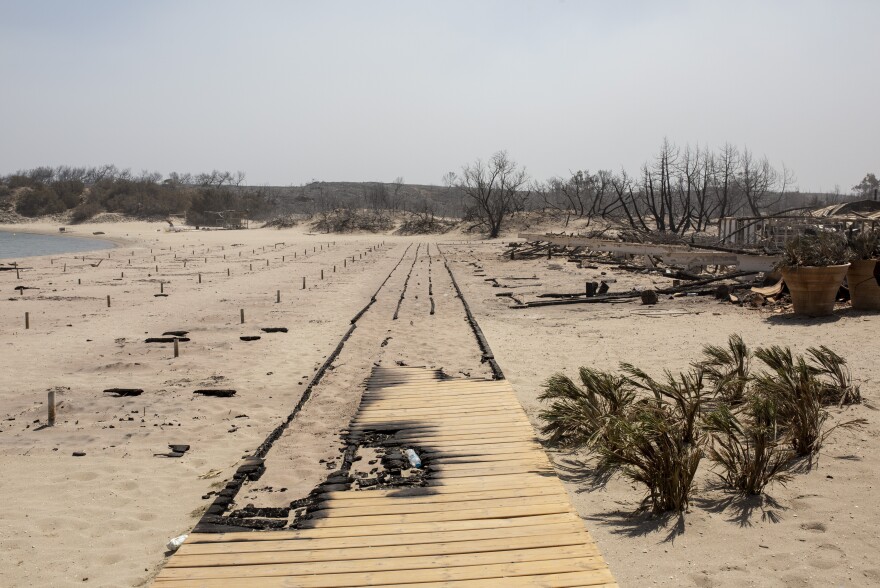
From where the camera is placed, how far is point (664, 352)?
8.80 m

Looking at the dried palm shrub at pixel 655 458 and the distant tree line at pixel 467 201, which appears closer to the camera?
the dried palm shrub at pixel 655 458

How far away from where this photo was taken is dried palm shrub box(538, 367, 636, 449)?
5.38m

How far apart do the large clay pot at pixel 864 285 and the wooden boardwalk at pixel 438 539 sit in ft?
23.8

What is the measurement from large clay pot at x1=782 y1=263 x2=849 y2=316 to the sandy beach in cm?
44

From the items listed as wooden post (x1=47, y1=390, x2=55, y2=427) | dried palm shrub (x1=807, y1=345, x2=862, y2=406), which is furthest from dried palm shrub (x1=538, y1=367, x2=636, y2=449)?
wooden post (x1=47, y1=390, x2=55, y2=427)

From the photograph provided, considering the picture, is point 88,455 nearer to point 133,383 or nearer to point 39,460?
point 39,460

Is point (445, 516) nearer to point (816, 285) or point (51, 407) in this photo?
point (51, 407)

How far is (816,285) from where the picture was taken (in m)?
10.0

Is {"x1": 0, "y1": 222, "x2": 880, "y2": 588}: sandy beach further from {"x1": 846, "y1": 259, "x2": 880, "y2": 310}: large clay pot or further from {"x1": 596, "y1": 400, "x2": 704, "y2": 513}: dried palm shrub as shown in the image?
{"x1": 846, "y1": 259, "x2": 880, "y2": 310}: large clay pot

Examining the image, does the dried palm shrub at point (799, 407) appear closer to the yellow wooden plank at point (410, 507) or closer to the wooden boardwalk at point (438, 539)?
the wooden boardwalk at point (438, 539)

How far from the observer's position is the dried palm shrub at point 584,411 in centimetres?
538

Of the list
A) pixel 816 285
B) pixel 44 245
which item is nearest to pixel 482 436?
pixel 816 285

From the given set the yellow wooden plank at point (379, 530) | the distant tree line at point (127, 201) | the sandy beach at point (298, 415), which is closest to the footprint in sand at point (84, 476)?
the sandy beach at point (298, 415)

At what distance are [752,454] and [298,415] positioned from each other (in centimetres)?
381
